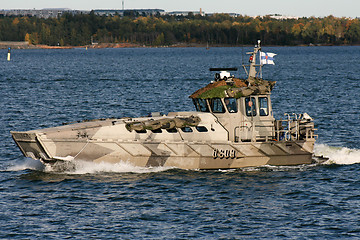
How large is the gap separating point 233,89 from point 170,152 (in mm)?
4539

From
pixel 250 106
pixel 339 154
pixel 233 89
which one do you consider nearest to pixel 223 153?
pixel 250 106

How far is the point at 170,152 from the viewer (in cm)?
2794

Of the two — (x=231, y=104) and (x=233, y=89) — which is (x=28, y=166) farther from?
(x=233, y=89)

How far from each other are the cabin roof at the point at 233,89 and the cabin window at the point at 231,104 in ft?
1.14

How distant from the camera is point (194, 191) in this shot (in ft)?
84.9

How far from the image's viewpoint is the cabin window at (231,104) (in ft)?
96.5

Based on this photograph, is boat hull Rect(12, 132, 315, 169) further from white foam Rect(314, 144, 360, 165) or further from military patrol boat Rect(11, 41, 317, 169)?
white foam Rect(314, 144, 360, 165)

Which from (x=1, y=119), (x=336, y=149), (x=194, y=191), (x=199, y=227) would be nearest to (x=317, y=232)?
(x=199, y=227)

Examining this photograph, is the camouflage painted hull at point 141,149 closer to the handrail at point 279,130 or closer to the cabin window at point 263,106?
the handrail at point 279,130

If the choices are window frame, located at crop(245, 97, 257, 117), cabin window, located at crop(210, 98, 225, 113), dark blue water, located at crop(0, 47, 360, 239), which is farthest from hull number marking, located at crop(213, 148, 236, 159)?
window frame, located at crop(245, 97, 257, 117)

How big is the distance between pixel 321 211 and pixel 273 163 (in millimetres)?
6273

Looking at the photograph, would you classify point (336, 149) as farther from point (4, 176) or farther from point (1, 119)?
point (1, 119)

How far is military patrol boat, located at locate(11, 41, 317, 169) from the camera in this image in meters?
26.9

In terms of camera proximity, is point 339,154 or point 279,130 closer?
point 279,130
